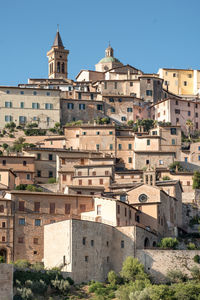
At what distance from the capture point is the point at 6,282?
5788 centimetres

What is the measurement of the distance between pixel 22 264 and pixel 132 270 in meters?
9.65

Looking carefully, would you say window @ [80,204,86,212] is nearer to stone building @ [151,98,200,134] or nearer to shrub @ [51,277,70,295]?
shrub @ [51,277,70,295]

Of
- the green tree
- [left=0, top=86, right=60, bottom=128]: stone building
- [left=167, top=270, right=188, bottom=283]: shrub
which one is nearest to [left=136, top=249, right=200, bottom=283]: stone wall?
[left=167, top=270, right=188, bottom=283]: shrub

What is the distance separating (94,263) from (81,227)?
11.5 ft

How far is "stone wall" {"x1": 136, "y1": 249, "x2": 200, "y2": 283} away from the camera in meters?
68.1

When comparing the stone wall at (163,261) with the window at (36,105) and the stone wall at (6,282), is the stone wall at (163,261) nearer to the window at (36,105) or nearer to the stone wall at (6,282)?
the stone wall at (6,282)

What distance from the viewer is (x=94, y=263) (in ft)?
220

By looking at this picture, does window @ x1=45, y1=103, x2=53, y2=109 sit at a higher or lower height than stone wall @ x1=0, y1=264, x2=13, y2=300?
higher

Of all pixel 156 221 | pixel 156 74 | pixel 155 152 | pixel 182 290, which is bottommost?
pixel 182 290

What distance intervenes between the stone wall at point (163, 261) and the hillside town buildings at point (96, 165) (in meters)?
1.44

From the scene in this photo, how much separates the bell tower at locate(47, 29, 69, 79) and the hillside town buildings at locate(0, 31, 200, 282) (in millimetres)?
194

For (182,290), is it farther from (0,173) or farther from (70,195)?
(0,173)

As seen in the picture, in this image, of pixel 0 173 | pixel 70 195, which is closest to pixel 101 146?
pixel 0 173

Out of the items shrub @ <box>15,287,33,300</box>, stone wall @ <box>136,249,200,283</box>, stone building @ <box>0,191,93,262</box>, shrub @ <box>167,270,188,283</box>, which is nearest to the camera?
shrub @ <box>15,287,33,300</box>
